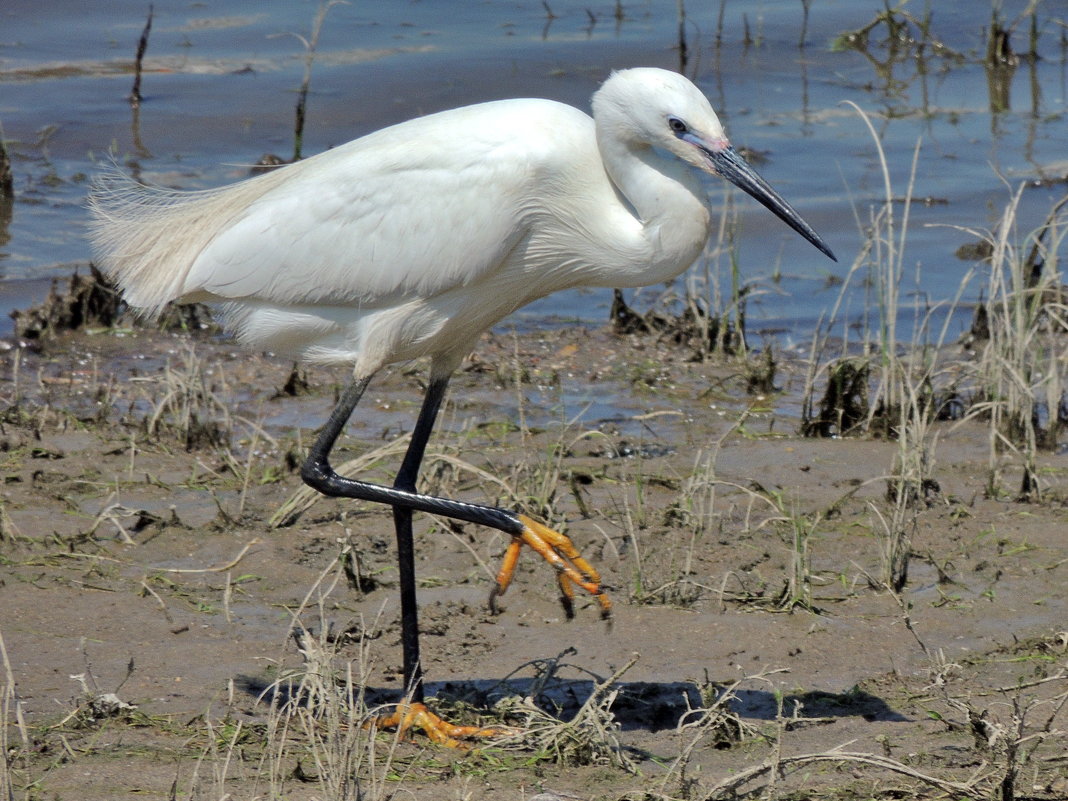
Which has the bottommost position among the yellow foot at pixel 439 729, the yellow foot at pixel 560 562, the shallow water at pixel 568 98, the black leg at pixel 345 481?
the yellow foot at pixel 439 729

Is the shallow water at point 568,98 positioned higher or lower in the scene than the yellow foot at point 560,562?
higher

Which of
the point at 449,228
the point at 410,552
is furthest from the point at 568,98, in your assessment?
the point at 410,552

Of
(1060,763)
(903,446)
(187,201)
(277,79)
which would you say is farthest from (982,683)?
(277,79)

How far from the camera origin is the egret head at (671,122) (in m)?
4.25

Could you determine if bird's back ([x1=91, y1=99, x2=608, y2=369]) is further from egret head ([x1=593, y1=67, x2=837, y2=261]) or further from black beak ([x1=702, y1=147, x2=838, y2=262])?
black beak ([x1=702, y1=147, x2=838, y2=262])

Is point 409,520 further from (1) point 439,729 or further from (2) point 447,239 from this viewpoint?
(2) point 447,239

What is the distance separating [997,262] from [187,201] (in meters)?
3.28

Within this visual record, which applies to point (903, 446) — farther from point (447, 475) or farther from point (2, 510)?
point (2, 510)

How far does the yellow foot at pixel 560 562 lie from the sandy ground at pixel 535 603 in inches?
9.0

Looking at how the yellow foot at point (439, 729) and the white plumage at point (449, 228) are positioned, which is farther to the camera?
the white plumage at point (449, 228)

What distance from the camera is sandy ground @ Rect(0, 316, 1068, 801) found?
12.0 feet

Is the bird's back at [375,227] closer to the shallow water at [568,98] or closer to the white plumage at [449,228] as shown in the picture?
the white plumage at [449,228]

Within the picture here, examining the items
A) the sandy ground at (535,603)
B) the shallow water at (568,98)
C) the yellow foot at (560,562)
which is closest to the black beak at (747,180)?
the sandy ground at (535,603)

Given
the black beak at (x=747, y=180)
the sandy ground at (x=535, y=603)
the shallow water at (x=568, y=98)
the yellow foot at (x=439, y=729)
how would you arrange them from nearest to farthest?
the sandy ground at (x=535, y=603) < the yellow foot at (x=439, y=729) < the black beak at (x=747, y=180) < the shallow water at (x=568, y=98)
